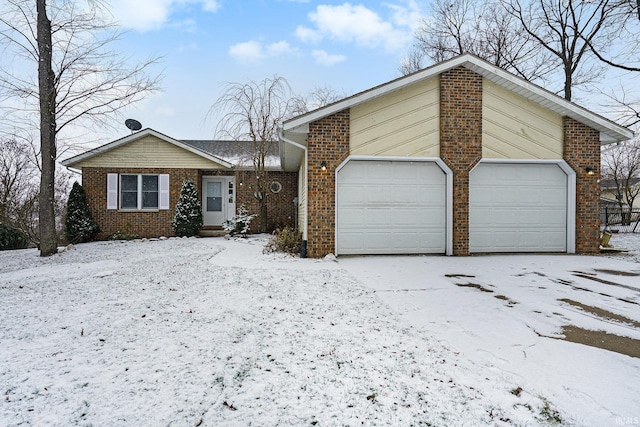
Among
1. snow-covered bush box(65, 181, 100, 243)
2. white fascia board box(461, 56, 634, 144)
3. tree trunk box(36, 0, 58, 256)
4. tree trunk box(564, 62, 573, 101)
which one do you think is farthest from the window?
tree trunk box(564, 62, 573, 101)

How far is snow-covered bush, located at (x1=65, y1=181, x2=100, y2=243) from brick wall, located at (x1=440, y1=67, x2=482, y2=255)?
40.4ft

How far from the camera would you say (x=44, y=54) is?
841 cm

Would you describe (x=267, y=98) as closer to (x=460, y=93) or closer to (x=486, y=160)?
(x=460, y=93)

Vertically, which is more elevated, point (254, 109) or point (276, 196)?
point (254, 109)

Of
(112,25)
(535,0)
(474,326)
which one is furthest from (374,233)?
(535,0)

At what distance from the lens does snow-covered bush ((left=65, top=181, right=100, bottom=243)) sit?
11.1 m

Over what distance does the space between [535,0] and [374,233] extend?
1440 centimetres

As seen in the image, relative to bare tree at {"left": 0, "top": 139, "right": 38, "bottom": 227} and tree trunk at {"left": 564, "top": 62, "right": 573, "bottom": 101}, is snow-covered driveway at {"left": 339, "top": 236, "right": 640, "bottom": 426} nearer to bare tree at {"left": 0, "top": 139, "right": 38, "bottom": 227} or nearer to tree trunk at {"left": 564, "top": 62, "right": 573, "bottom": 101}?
tree trunk at {"left": 564, "top": 62, "right": 573, "bottom": 101}

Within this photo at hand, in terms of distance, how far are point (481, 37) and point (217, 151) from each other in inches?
572

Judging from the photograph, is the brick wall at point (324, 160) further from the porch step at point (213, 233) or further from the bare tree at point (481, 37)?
the bare tree at point (481, 37)

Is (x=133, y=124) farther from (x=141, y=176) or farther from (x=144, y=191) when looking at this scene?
(x=144, y=191)

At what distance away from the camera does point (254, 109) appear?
11.7 metres

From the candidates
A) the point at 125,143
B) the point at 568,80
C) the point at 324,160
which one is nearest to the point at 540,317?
the point at 324,160

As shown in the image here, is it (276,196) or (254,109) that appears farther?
(276,196)
